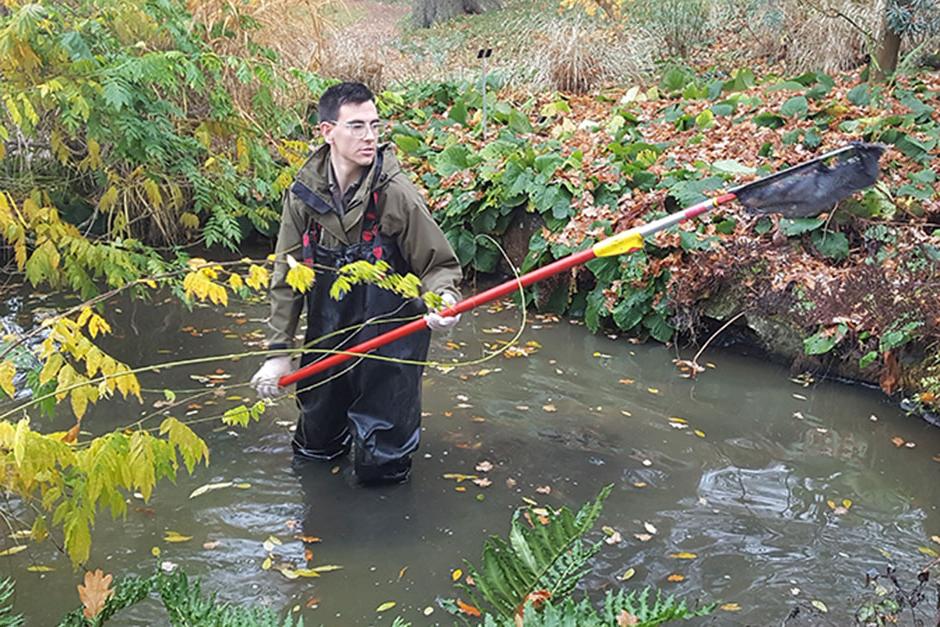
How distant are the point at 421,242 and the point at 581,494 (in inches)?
59.5

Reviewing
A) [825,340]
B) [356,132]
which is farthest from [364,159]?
[825,340]

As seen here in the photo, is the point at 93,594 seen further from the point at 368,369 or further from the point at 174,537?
the point at 368,369

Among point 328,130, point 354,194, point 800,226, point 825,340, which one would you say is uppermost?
point 328,130

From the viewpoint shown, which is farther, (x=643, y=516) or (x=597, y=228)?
(x=597, y=228)

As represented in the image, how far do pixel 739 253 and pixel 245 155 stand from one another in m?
3.37

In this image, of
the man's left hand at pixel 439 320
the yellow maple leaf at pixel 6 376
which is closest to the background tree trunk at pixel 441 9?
the man's left hand at pixel 439 320

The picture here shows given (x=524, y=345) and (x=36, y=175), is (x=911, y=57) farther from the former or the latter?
(x=36, y=175)

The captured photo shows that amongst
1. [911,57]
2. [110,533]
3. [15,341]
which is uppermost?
[911,57]

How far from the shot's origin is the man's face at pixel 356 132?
3867 millimetres

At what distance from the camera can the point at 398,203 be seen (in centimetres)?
399

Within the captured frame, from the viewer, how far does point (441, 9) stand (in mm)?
21125

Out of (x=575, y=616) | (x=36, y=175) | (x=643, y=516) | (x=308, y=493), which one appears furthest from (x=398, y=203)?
(x=36, y=175)

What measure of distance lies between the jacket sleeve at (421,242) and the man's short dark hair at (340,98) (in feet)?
1.25

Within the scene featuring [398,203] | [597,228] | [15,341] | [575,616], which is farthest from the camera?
[597,228]
